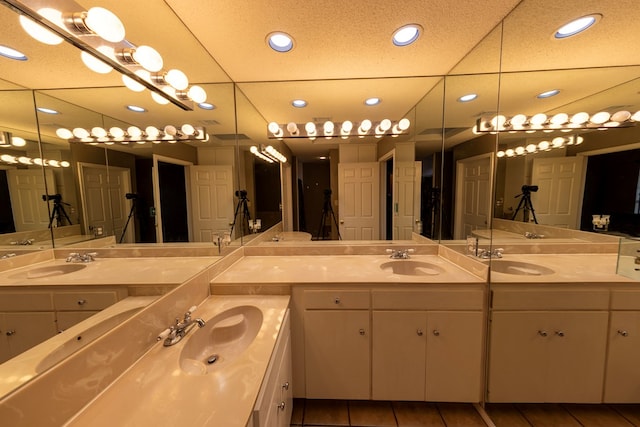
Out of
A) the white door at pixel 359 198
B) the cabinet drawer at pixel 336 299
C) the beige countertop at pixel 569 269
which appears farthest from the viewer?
the white door at pixel 359 198

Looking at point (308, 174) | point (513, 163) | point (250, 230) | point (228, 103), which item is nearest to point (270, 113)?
point (228, 103)

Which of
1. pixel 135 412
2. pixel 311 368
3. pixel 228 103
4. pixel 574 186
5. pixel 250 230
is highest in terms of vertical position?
pixel 228 103

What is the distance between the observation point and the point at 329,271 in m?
1.53

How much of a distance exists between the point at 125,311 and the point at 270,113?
1696mm

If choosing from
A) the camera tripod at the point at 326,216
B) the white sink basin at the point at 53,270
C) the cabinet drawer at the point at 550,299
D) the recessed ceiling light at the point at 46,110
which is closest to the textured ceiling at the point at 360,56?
the recessed ceiling light at the point at 46,110

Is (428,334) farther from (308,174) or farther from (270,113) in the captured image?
(270,113)

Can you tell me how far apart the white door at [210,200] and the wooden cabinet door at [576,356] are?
6.79 feet

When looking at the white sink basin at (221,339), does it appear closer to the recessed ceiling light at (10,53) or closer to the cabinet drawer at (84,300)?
the cabinet drawer at (84,300)

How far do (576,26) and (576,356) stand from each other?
1720mm

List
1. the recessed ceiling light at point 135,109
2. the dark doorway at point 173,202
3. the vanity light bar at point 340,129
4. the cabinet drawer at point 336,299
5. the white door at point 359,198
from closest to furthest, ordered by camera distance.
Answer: the recessed ceiling light at point 135,109
the dark doorway at point 173,202
the cabinet drawer at point 336,299
the vanity light bar at point 340,129
the white door at point 359,198

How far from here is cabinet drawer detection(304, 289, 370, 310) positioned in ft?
4.38

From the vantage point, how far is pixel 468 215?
1.67 metres

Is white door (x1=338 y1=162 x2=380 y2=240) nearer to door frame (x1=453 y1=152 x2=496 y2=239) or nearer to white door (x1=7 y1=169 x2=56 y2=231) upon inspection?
door frame (x1=453 y1=152 x2=496 y2=239)

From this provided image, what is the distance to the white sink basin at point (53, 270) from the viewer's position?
0.60 meters
